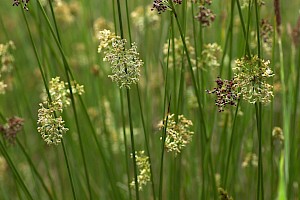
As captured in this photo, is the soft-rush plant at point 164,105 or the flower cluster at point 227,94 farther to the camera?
the soft-rush plant at point 164,105

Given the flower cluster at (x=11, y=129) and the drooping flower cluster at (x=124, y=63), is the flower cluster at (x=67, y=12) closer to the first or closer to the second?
the flower cluster at (x=11, y=129)

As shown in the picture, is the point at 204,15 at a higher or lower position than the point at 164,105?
higher

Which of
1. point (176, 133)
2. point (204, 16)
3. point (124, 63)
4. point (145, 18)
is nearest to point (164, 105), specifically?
point (176, 133)

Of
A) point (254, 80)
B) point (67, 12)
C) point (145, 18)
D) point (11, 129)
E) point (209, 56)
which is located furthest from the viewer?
point (67, 12)

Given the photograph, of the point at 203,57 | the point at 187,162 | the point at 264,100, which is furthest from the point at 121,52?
the point at 187,162

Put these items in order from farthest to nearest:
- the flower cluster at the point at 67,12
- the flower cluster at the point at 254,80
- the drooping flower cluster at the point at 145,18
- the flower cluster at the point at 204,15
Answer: the flower cluster at the point at 67,12 → the drooping flower cluster at the point at 145,18 → the flower cluster at the point at 204,15 → the flower cluster at the point at 254,80

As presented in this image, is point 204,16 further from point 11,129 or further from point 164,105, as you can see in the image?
point 11,129

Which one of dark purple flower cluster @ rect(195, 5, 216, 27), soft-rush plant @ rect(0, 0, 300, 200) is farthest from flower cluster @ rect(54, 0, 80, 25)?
dark purple flower cluster @ rect(195, 5, 216, 27)

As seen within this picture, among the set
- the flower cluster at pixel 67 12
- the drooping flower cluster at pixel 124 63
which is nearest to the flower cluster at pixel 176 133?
the drooping flower cluster at pixel 124 63

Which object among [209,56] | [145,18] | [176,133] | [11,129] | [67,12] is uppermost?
[67,12]

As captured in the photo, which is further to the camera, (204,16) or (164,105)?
(204,16)
